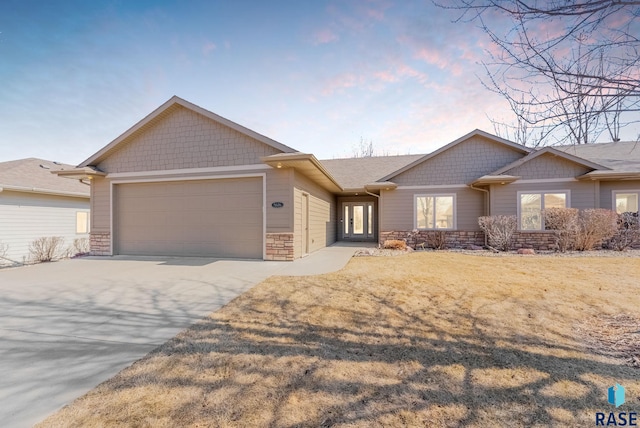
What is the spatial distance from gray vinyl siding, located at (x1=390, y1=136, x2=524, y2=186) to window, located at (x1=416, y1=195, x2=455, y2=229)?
69cm

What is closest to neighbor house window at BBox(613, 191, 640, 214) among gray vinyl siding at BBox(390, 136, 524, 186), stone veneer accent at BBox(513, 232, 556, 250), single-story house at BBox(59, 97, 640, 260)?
single-story house at BBox(59, 97, 640, 260)

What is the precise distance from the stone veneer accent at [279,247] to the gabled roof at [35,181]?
8748 mm

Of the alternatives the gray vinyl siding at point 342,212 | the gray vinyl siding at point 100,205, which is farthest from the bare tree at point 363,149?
the gray vinyl siding at point 100,205

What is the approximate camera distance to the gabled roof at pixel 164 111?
318 inches

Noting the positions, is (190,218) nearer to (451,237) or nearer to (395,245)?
(395,245)

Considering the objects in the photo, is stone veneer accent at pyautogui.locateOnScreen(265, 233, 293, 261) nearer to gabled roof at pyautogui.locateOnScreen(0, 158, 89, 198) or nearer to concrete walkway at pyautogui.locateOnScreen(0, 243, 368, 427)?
concrete walkway at pyautogui.locateOnScreen(0, 243, 368, 427)

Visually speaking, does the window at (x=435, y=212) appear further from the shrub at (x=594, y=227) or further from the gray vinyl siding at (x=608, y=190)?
the gray vinyl siding at (x=608, y=190)

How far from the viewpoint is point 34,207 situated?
37.0 feet

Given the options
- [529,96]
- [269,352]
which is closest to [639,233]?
[529,96]

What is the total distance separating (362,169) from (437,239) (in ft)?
19.7

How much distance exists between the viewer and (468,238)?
36.9 ft

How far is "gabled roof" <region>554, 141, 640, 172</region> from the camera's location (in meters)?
10.4

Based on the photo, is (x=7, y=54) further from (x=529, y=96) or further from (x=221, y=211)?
(x=529, y=96)

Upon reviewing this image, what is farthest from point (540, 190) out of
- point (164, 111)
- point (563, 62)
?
point (164, 111)
